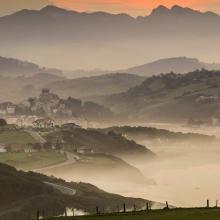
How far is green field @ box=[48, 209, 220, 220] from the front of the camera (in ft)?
237

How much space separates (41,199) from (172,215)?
99.7m

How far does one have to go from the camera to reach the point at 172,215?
248 ft

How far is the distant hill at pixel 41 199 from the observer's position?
527 feet

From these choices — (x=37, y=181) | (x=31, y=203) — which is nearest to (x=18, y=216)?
(x=31, y=203)

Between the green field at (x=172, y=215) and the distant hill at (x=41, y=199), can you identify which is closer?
the green field at (x=172, y=215)

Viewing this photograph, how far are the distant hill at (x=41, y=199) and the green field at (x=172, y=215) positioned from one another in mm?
71578

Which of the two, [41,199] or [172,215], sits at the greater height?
[172,215]

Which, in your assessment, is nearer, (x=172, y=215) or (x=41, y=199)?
(x=172, y=215)

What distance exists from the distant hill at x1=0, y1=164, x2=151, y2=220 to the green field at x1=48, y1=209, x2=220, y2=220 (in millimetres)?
71578

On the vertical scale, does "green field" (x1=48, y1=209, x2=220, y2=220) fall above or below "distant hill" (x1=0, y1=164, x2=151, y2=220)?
above

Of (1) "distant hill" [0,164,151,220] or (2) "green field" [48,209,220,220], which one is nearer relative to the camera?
(2) "green field" [48,209,220,220]

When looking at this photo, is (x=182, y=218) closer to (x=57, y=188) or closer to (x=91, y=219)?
(x=91, y=219)

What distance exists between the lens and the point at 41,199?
563 ft

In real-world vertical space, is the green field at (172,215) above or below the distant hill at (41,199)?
above
